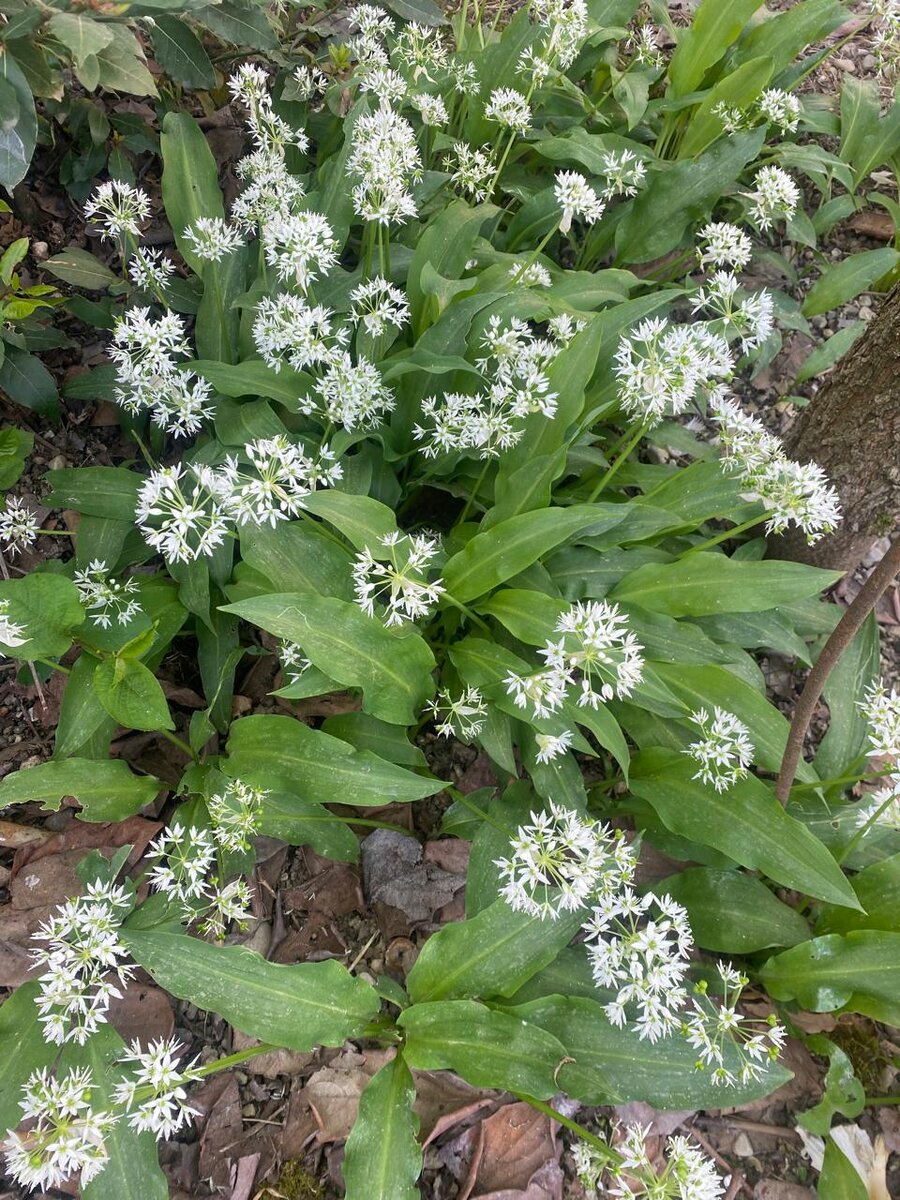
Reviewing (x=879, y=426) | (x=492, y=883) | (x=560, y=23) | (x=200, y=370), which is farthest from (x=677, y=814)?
(x=560, y=23)

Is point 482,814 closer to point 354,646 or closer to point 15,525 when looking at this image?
point 354,646

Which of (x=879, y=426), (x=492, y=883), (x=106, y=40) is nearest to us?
(x=106, y=40)

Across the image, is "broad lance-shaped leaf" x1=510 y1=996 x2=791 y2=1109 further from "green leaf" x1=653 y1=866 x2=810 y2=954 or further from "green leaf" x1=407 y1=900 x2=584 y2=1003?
"green leaf" x1=653 y1=866 x2=810 y2=954

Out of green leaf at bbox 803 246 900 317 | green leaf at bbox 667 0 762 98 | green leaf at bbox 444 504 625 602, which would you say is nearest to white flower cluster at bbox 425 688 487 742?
green leaf at bbox 444 504 625 602

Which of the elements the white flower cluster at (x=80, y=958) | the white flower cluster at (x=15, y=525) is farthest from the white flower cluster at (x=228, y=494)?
the white flower cluster at (x=80, y=958)

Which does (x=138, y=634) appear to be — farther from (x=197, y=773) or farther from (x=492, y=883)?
(x=492, y=883)

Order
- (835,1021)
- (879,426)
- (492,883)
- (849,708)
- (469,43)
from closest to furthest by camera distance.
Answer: (492,883), (835,1021), (879,426), (849,708), (469,43)

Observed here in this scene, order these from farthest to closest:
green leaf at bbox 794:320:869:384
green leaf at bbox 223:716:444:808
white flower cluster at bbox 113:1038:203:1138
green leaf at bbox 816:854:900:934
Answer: green leaf at bbox 794:320:869:384, green leaf at bbox 816:854:900:934, green leaf at bbox 223:716:444:808, white flower cluster at bbox 113:1038:203:1138
